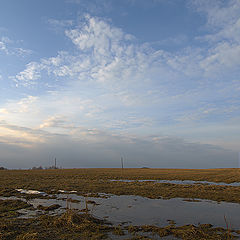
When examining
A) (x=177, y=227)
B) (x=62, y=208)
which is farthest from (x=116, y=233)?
(x=62, y=208)

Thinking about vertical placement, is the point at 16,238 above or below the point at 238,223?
above

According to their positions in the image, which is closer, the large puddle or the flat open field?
the flat open field

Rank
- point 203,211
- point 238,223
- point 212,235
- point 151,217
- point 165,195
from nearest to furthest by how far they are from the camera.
→ 1. point 212,235
2. point 238,223
3. point 151,217
4. point 203,211
5. point 165,195

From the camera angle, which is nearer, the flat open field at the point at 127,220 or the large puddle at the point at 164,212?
the flat open field at the point at 127,220

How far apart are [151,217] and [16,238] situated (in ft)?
30.5

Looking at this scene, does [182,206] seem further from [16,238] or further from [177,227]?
[16,238]

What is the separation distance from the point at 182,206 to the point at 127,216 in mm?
6138

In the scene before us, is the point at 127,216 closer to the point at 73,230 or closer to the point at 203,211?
the point at 73,230

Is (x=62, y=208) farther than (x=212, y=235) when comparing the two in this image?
Yes

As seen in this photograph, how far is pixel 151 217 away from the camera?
15344 mm

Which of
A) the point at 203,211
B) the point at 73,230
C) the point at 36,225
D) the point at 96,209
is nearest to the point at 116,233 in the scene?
the point at 73,230

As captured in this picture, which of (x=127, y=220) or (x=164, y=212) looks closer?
(x=127, y=220)

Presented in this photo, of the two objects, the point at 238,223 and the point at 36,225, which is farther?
the point at 238,223

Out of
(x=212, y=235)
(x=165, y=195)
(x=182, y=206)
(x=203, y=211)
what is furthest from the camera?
(x=165, y=195)
